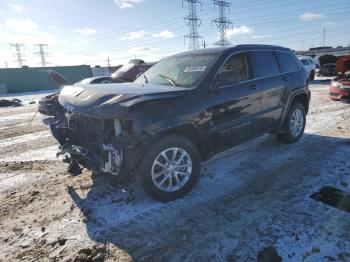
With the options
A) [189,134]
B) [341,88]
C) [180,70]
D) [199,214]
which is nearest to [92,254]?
[199,214]

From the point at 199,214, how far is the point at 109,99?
5.78ft

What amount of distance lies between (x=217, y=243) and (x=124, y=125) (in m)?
1.65

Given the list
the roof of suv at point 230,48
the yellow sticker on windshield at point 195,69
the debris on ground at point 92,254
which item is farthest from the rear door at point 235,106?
the debris on ground at point 92,254

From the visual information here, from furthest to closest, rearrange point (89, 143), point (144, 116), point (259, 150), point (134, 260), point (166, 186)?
point (259, 150) < point (89, 143) < point (166, 186) < point (144, 116) < point (134, 260)

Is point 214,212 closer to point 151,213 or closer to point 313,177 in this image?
point 151,213

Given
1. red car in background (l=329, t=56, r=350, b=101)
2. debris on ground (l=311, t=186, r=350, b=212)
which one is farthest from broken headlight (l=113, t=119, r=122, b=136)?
red car in background (l=329, t=56, r=350, b=101)

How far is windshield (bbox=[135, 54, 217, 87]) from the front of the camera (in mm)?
4246

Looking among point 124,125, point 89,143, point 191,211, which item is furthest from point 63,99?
point 191,211

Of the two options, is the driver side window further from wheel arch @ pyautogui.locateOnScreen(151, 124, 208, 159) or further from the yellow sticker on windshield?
wheel arch @ pyautogui.locateOnScreen(151, 124, 208, 159)

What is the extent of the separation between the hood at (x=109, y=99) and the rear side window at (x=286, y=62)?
2.73 m

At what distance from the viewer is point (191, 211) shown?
3.58m

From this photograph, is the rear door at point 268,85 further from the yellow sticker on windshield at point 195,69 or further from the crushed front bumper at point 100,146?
the crushed front bumper at point 100,146

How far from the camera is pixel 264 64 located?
5223 millimetres

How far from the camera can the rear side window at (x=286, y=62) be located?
18.7ft
